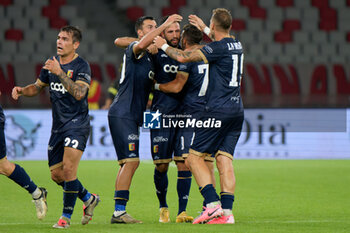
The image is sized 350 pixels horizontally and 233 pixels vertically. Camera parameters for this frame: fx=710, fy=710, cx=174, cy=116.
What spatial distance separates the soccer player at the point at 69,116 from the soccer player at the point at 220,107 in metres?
0.92

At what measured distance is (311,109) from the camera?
16516mm

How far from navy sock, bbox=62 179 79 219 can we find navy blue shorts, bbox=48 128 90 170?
13.9 inches

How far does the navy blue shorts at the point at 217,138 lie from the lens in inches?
277

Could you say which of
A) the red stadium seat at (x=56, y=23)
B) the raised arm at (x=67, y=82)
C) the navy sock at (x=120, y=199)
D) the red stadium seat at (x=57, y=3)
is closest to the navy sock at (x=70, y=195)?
the navy sock at (x=120, y=199)

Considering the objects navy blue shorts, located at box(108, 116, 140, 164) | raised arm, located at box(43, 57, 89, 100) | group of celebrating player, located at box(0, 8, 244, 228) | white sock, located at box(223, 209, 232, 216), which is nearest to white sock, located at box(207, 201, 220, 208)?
group of celebrating player, located at box(0, 8, 244, 228)

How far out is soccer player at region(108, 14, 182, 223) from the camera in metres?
7.21

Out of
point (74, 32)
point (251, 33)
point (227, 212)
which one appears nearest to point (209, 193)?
point (227, 212)

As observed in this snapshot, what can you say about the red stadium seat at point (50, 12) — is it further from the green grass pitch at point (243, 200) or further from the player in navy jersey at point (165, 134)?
the player in navy jersey at point (165, 134)

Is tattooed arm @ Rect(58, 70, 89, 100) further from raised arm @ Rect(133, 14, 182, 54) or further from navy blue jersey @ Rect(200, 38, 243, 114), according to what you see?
navy blue jersey @ Rect(200, 38, 243, 114)

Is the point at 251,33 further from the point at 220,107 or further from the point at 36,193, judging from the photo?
the point at 36,193

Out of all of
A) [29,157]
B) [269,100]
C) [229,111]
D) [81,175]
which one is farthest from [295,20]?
[229,111]

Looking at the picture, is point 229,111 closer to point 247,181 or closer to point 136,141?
point 136,141

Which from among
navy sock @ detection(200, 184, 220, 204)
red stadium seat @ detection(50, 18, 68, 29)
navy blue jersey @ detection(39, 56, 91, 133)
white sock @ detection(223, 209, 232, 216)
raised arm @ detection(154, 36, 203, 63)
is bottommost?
white sock @ detection(223, 209, 232, 216)

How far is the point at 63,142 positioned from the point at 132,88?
912mm
